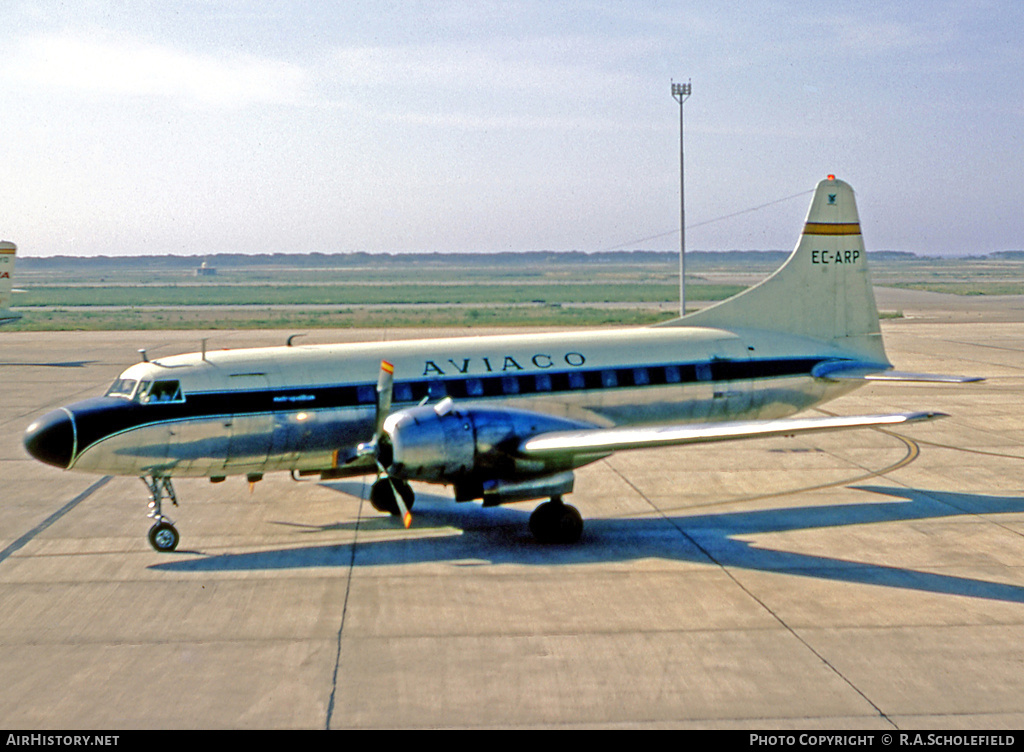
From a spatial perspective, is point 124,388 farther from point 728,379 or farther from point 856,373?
point 856,373

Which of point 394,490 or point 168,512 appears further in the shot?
point 168,512

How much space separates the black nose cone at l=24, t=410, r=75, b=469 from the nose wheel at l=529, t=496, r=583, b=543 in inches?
331

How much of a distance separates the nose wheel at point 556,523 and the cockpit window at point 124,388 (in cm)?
794

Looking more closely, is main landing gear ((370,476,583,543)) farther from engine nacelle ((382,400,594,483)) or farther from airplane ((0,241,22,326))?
airplane ((0,241,22,326))

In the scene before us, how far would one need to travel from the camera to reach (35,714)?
1033cm

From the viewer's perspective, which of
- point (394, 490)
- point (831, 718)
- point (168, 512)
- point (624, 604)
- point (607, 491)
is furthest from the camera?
point (607, 491)

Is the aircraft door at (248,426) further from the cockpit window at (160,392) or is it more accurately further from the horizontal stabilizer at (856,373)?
the horizontal stabilizer at (856,373)

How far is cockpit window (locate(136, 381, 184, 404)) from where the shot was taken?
Result: 56.2 feet

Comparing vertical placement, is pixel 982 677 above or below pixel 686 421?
below

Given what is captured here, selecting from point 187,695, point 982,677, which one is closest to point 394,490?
point 187,695

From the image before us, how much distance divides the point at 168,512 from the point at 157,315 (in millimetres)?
78578

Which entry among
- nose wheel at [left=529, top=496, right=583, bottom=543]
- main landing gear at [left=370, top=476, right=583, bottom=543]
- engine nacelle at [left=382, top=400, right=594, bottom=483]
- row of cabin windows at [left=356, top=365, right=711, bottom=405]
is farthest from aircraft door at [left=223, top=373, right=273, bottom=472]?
nose wheel at [left=529, top=496, right=583, bottom=543]

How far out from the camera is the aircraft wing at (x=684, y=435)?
53.2 ft

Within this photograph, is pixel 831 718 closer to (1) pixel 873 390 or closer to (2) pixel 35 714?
(2) pixel 35 714
